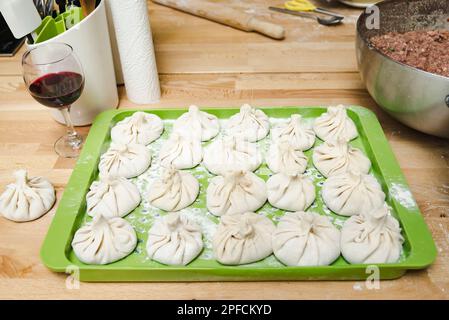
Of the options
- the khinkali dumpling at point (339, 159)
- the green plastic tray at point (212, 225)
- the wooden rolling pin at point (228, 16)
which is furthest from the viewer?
the wooden rolling pin at point (228, 16)

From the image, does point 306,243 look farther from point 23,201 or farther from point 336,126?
point 23,201

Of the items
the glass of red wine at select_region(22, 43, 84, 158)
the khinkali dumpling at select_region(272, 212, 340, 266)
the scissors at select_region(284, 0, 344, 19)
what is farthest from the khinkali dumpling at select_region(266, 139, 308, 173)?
the scissors at select_region(284, 0, 344, 19)

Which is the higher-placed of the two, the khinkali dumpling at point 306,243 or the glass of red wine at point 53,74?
the glass of red wine at point 53,74

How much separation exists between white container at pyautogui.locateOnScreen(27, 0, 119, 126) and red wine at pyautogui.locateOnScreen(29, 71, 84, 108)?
0.11 meters

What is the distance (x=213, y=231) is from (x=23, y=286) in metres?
0.46

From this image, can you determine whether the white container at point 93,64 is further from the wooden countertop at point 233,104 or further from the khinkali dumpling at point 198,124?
the khinkali dumpling at point 198,124

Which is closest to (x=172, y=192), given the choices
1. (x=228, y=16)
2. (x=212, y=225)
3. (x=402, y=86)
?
(x=212, y=225)

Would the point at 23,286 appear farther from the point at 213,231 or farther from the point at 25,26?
the point at 25,26

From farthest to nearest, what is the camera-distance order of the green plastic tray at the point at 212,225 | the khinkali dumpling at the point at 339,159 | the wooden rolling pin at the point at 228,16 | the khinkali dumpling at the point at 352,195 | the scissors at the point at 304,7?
1. the scissors at the point at 304,7
2. the wooden rolling pin at the point at 228,16
3. the khinkali dumpling at the point at 339,159
4. the khinkali dumpling at the point at 352,195
5. the green plastic tray at the point at 212,225

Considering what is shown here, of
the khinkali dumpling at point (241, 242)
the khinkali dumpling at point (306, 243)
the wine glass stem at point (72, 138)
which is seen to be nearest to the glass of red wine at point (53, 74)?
the wine glass stem at point (72, 138)

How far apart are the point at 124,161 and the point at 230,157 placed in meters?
0.30

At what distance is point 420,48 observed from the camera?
135 centimetres

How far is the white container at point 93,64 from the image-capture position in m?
1.29

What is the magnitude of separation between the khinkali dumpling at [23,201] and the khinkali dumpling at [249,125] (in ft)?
1.90
